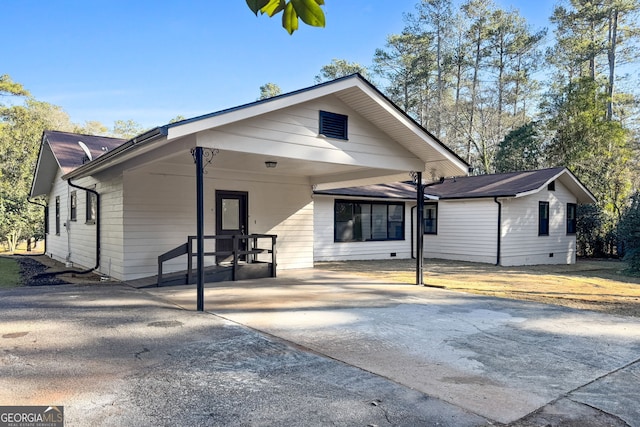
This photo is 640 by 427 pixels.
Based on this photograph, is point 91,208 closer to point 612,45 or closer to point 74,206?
point 74,206

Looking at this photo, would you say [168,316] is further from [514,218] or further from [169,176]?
[514,218]

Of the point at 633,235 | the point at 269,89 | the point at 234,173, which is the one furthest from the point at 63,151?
the point at 269,89

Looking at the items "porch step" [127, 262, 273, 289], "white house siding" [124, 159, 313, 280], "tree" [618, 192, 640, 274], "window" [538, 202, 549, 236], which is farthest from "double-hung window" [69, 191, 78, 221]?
"tree" [618, 192, 640, 274]

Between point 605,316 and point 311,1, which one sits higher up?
point 311,1

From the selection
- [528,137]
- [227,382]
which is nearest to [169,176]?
[227,382]

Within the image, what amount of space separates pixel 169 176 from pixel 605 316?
28.7ft

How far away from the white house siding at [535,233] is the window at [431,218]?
2.98 metres

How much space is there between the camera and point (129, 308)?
6.30m

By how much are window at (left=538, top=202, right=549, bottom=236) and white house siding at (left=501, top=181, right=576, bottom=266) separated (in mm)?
178

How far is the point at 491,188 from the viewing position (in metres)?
15.9

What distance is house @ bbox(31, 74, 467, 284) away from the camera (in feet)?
22.4

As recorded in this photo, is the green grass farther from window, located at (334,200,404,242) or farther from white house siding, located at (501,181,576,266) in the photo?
white house siding, located at (501,181,576,266)

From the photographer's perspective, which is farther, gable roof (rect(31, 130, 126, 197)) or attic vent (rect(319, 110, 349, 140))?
gable roof (rect(31, 130, 126, 197))

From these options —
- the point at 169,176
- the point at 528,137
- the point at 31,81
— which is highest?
the point at 31,81
